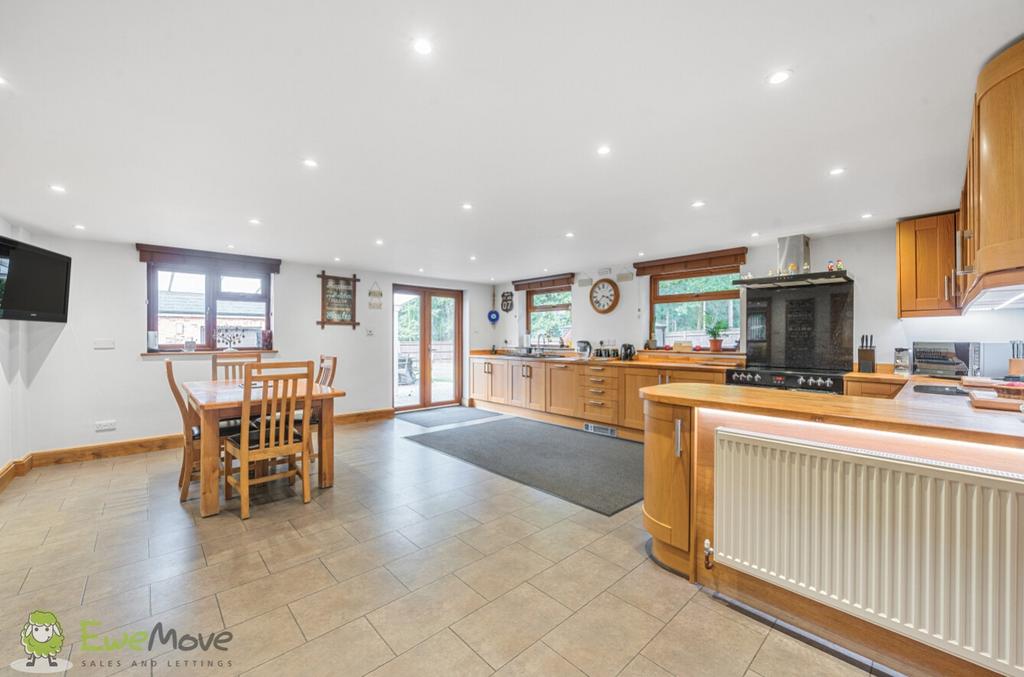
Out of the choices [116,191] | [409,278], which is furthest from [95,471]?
[409,278]

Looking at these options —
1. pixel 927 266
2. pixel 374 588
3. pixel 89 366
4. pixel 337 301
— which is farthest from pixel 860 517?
pixel 89 366

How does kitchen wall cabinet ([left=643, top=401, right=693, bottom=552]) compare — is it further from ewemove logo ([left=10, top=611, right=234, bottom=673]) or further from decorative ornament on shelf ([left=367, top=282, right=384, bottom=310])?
decorative ornament on shelf ([left=367, top=282, right=384, bottom=310])

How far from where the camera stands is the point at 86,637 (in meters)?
1.72

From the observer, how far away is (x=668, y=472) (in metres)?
2.21

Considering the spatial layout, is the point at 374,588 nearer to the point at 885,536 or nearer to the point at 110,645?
the point at 110,645

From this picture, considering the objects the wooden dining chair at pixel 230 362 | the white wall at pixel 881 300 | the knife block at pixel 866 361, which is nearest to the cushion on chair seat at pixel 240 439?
the wooden dining chair at pixel 230 362

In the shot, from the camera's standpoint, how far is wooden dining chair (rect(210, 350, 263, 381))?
4266 millimetres

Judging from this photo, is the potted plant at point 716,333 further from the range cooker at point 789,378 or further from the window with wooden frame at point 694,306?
the range cooker at point 789,378

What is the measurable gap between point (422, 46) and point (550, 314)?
5789 millimetres

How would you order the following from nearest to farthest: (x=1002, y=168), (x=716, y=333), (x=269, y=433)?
(x=1002, y=168)
(x=269, y=433)
(x=716, y=333)

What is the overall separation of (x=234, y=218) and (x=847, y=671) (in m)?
4.81

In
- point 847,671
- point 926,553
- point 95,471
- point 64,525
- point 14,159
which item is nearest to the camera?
point 926,553

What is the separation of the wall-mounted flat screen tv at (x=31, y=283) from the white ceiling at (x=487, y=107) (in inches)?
16.3

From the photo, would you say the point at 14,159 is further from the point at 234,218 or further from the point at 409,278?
the point at 409,278
